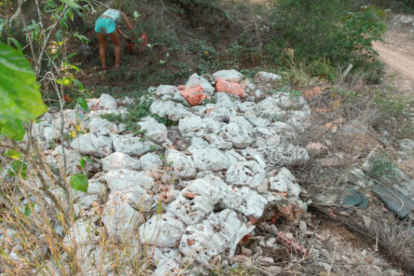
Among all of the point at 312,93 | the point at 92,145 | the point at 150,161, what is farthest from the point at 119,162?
the point at 312,93

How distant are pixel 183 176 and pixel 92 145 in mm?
892

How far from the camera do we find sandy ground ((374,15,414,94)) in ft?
19.7

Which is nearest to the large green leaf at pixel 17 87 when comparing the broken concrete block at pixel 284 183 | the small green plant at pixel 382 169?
the broken concrete block at pixel 284 183

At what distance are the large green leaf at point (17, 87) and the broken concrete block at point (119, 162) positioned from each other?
214 centimetres

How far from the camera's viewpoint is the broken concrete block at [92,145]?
2785 mm

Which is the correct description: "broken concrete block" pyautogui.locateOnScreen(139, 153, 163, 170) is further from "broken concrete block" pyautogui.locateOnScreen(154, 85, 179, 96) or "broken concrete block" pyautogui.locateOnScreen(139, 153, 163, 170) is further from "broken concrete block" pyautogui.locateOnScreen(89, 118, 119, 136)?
"broken concrete block" pyautogui.locateOnScreen(154, 85, 179, 96)

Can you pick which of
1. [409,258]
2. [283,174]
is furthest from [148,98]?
[409,258]

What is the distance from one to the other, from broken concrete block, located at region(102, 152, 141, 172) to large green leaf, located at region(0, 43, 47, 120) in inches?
84.2

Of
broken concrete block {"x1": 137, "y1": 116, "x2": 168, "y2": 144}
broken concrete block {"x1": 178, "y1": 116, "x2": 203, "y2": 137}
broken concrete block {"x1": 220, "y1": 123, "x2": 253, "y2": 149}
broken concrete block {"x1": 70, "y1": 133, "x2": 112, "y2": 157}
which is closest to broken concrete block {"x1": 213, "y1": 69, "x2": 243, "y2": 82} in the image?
broken concrete block {"x1": 178, "y1": 116, "x2": 203, "y2": 137}

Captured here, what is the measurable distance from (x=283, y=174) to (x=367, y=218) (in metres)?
0.81

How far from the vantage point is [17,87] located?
0.48 metres

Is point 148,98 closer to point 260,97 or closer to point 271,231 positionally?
point 260,97

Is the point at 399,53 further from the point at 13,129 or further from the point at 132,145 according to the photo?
the point at 13,129

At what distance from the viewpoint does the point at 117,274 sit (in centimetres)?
167
